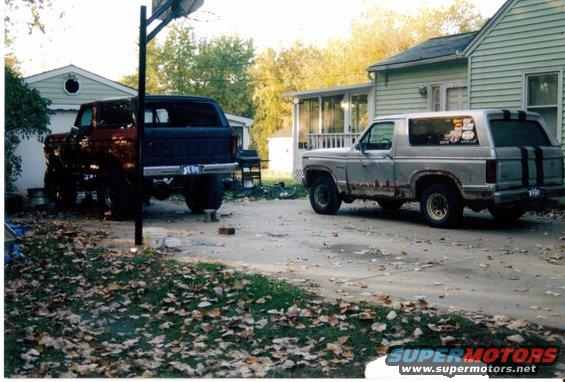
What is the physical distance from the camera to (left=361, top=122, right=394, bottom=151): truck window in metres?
11.6

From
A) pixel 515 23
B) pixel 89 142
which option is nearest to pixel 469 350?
pixel 89 142

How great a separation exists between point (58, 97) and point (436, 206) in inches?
545

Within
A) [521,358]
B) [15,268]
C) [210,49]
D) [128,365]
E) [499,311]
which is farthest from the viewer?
[210,49]

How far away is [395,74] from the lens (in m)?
19.0

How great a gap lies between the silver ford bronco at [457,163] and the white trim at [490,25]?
482 centimetres

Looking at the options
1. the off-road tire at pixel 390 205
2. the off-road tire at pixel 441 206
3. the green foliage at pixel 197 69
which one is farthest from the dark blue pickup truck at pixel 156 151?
the green foliage at pixel 197 69

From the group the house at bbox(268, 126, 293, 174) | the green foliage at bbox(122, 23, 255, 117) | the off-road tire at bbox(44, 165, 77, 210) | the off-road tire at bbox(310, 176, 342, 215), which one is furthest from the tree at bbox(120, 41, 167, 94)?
the off-road tire at bbox(310, 176, 342, 215)

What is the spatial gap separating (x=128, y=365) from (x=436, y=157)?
23.6ft

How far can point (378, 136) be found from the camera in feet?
39.0

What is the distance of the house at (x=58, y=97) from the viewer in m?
19.5

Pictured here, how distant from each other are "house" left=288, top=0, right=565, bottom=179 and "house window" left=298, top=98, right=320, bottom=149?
667 centimetres

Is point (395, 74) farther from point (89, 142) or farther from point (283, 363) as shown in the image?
point (283, 363)

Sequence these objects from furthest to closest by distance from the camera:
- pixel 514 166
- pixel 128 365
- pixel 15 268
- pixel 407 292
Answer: pixel 514 166, pixel 15 268, pixel 407 292, pixel 128 365

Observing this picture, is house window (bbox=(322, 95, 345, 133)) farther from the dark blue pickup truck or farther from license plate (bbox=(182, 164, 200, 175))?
license plate (bbox=(182, 164, 200, 175))
